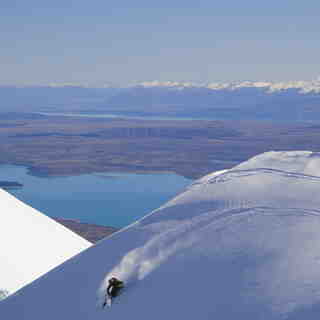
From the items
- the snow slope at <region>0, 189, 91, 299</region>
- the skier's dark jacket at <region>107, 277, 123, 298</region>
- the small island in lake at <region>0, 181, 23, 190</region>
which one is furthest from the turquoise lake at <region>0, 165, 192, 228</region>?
the skier's dark jacket at <region>107, 277, 123, 298</region>

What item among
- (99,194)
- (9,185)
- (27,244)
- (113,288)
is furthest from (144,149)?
(113,288)

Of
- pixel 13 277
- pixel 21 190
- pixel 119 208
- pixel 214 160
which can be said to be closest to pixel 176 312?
pixel 13 277

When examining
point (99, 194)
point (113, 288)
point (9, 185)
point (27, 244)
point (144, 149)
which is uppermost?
point (113, 288)

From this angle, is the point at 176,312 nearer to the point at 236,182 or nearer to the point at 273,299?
the point at 273,299

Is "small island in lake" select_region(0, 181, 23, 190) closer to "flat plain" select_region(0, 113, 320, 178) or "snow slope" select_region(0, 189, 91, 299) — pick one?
"flat plain" select_region(0, 113, 320, 178)

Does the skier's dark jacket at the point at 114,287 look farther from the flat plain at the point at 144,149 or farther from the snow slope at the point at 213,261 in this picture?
the flat plain at the point at 144,149

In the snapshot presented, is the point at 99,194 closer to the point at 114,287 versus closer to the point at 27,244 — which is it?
the point at 27,244
